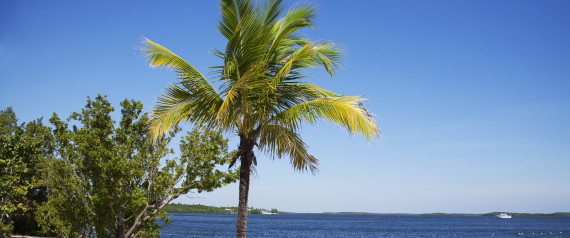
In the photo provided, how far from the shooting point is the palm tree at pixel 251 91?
307 inches

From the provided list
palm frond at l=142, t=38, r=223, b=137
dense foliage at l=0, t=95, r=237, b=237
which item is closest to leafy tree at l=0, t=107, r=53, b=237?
dense foliage at l=0, t=95, r=237, b=237

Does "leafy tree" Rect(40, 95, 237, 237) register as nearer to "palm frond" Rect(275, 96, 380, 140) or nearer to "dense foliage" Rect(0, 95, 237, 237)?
"dense foliage" Rect(0, 95, 237, 237)

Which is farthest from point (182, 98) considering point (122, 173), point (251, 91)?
point (122, 173)

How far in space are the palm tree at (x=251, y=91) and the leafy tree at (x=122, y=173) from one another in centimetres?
557

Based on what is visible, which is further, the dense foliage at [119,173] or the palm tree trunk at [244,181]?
the dense foliage at [119,173]

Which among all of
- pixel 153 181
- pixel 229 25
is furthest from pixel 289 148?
pixel 153 181

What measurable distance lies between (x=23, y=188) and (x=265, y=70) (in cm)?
1592

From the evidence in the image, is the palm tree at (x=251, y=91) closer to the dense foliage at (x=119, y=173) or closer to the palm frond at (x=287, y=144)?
the palm frond at (x=287, y=144)

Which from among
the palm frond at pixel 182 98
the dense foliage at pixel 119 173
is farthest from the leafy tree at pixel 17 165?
the palm frond at pixel 182 98

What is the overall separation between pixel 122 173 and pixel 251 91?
22.1 ft

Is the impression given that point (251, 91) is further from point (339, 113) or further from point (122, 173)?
point (122, 173)

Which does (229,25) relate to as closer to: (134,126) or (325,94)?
(325,94)

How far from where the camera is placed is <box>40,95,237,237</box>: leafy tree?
13.1 m

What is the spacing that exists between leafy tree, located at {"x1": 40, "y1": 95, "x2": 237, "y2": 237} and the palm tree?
5574 mm
